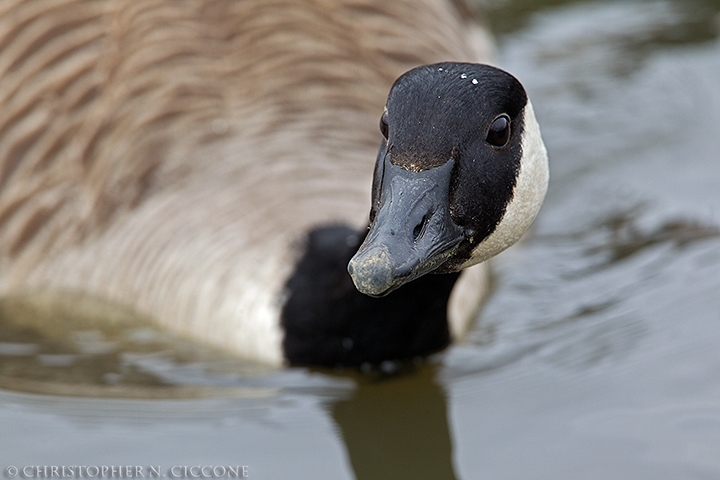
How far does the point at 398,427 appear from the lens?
4871 mm

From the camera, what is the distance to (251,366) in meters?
5.21

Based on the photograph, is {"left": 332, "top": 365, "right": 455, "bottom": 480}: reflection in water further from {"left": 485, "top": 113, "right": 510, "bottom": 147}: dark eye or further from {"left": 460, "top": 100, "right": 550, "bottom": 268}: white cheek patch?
{"left": 485, "top": 113, "right": 510, "bottom": 147}: dark eye

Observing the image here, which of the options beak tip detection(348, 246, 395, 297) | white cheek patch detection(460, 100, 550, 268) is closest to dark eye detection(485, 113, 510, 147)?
white cheek patch detection(460, 100, 550, 268)

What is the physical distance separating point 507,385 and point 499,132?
5.18 feet

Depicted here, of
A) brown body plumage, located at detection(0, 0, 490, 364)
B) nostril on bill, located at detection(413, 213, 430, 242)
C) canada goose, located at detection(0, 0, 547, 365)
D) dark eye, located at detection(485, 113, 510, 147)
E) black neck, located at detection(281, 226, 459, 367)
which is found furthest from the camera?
brown body plumage, located at detection(0, 0, 490, 364)

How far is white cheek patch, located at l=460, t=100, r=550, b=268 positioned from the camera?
3.95 meters

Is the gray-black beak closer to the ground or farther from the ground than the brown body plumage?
closer to the ground

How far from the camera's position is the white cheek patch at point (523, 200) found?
395 cm

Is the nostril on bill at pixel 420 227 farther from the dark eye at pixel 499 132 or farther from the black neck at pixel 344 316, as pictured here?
the black neck at pixel 344 316

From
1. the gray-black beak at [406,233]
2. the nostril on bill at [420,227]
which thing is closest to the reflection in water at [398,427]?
the gray-black beak at [406,233]

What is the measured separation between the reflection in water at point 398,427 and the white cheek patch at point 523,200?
1.01m

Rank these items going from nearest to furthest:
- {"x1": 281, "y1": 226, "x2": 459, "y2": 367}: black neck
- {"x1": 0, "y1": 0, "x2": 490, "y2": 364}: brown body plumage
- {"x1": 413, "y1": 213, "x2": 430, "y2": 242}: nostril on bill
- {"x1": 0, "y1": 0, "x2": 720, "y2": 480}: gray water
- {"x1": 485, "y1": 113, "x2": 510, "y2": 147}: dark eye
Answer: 1. {"x1": 413, "y1": 213, "x2": 430, "y2": 242}: nostril on bill
2. {"x1": 485, "y1": 113, "x2": 510, "y2": 147}: dark eye
3. {"x1": 0, "y1": 0, "x2": 720, "y2": 480}: gray water
4. {"x1": 281, "y1": 226, "x2": 459, "y2": 367}: black neck
5. {"x1": 0, "y1": 0, "x2": 490, "y2": 364}: brown body plumage

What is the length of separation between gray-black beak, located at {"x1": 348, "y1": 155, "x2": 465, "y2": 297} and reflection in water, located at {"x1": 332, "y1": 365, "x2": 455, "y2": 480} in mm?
1167

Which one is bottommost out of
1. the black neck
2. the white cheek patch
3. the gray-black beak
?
the gray-black beak
